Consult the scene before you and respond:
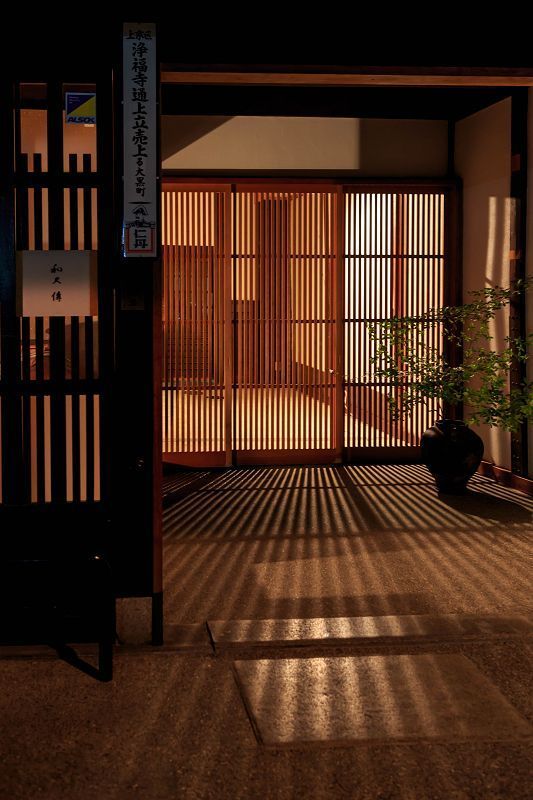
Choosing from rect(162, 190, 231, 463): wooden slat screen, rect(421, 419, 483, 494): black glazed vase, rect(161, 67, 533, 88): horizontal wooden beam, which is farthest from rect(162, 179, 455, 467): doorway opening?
rect(161, 67, 533, 88): horizontal wooden beam

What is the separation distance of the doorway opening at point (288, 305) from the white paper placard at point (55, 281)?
13.3 ft

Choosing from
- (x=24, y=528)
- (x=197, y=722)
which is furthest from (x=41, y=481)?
(x=197, y=722)

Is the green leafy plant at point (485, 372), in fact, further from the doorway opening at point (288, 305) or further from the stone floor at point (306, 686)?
the stone floor at point (306, 686)

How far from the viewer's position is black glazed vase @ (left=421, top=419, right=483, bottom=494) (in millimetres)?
6258

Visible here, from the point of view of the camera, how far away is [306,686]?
3.00 m

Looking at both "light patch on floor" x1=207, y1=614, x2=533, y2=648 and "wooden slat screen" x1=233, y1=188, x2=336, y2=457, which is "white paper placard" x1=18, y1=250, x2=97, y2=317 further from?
"wooden slat screen" x1=233, y1=188, x2=336, y2=457

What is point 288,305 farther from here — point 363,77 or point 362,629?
point 362,629

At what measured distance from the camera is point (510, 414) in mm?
6152

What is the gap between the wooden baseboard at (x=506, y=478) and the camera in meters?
6.47

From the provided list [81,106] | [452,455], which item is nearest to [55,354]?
[81,106]

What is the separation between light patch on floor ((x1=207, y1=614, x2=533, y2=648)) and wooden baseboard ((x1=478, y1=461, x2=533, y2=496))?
2.94m

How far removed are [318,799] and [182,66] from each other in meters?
2.84

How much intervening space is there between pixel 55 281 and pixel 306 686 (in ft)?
5.58

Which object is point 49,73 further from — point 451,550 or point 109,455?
point 451,550
